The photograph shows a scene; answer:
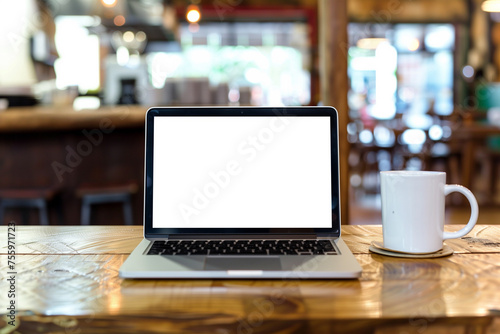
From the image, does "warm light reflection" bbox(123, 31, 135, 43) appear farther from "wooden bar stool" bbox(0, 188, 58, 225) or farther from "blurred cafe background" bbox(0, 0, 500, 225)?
"wooden bar stool" bbox(0, 188, 58, 225)

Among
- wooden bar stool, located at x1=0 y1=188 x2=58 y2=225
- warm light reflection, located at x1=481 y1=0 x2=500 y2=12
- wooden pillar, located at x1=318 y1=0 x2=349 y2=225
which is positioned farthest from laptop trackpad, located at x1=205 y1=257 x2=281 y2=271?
warm light reflection, located at x1=481 y1=0 x2=500 y2=12

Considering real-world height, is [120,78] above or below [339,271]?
above

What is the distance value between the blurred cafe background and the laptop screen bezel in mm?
1817

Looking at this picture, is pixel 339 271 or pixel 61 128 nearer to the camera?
pixel 339 271

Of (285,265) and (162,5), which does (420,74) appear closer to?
(162,5)

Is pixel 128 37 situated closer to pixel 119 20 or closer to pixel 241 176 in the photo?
pixel 119 20

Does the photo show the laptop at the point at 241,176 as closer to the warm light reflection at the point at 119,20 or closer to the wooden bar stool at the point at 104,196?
the wooden bar stool at the point at 104,196

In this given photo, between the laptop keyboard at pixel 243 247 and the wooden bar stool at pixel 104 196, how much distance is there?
203 cm

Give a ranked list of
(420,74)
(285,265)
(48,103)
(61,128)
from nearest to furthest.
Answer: (285,265)
(61,128)
(48,103)
(420,74)

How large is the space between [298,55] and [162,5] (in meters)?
3.03

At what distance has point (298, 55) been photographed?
8.55 meters

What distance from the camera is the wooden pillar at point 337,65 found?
8.87 feet

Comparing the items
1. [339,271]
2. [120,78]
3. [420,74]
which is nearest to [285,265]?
[339,271]

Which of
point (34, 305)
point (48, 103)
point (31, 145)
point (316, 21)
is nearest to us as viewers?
point (34, 305)
